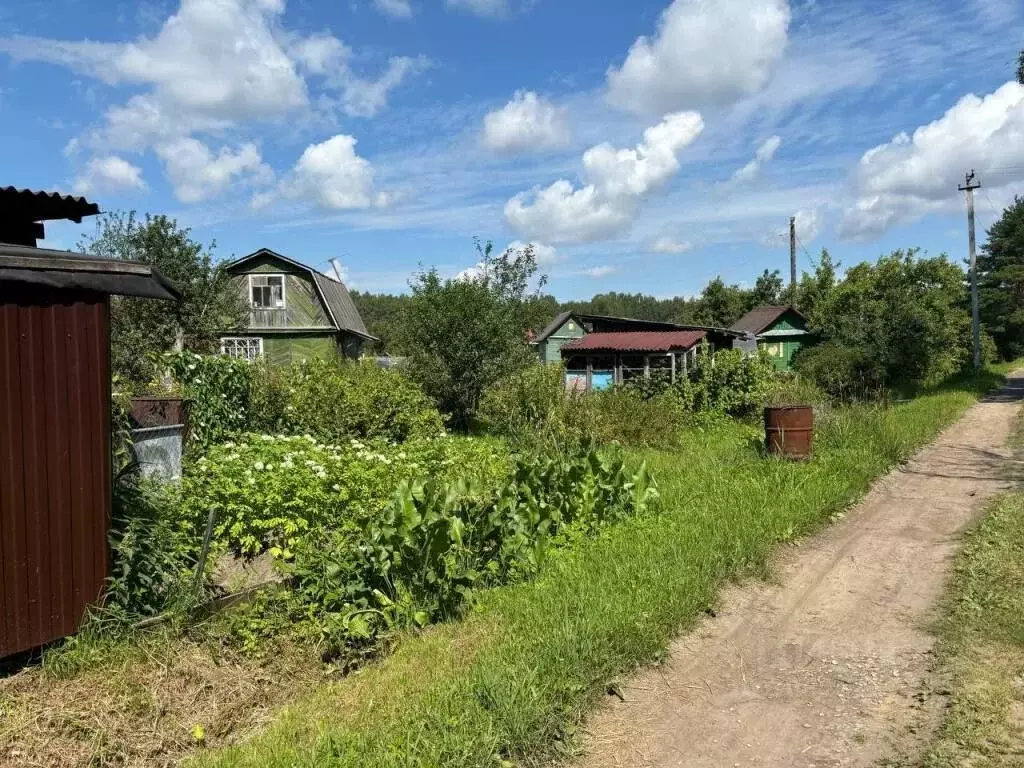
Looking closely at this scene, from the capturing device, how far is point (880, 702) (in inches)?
158

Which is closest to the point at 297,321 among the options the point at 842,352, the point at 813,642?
the point at 842,352

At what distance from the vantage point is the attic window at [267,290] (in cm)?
3045

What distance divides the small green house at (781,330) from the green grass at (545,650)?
110 feet

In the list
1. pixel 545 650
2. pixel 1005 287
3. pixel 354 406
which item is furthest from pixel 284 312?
pixel 1005 287

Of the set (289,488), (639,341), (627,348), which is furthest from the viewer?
(639,341)

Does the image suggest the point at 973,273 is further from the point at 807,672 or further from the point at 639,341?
the point at 807,672

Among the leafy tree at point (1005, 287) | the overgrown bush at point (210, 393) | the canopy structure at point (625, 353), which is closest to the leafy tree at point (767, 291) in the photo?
the leafy tree at point (1005, 287)

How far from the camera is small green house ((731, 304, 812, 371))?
40.1 metres

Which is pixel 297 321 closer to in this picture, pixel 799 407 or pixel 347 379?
pixel 347 379

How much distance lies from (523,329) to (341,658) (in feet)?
54.1

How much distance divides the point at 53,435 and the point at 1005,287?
54.5m

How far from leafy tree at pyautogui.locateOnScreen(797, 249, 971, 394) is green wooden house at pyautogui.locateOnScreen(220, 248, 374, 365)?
1896 cm

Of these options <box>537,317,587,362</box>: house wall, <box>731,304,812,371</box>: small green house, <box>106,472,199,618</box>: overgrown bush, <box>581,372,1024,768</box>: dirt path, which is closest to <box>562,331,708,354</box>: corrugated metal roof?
<box>537,317,587,362</box>: house wall

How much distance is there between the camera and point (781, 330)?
133ft
